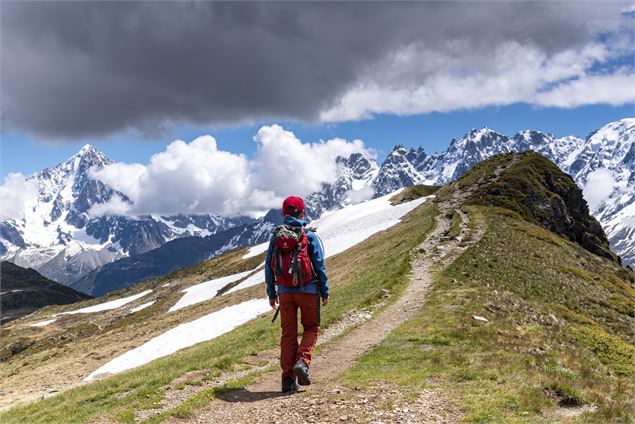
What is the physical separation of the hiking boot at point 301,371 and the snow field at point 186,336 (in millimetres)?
27533

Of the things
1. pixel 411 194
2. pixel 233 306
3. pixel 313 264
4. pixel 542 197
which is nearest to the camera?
pixel 313 264

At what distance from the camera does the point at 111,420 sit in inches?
498

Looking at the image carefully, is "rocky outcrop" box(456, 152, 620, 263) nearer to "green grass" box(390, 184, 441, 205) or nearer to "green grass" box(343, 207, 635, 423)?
"green grass" box(390, 184, 441, 205)

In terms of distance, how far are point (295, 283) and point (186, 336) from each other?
34.3m

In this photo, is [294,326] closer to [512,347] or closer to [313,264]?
[313,264]

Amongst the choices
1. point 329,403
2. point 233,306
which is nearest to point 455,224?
point 233,306

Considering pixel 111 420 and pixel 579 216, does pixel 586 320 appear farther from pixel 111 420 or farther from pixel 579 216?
pixel 579 216

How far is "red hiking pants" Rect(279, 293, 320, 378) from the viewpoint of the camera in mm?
13461

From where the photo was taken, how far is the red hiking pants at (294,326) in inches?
530

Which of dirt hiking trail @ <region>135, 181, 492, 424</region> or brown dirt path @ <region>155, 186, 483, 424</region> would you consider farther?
dirt hiking trail @ <region>135, 181, 492, 424</region>

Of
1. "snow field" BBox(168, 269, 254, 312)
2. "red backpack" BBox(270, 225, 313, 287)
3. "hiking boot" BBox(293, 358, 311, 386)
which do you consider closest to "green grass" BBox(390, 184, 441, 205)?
"snow field" BBox(168, 269, 254, 312)

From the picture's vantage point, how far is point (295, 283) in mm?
13117

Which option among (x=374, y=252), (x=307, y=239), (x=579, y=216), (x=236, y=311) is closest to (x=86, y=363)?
(x=236, y=311)

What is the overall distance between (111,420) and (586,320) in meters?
23.5
